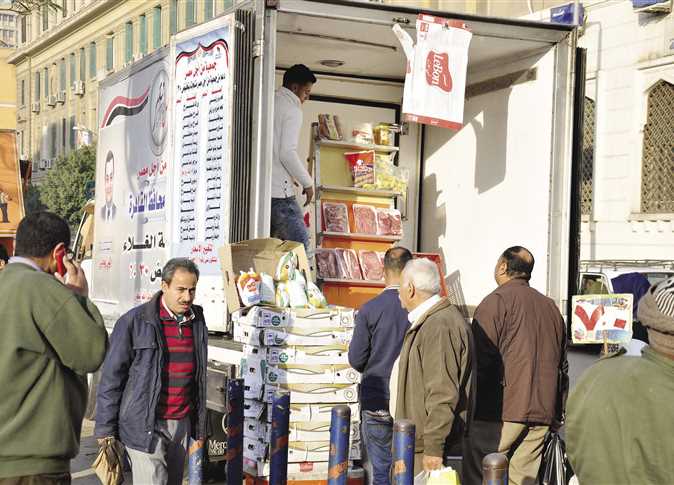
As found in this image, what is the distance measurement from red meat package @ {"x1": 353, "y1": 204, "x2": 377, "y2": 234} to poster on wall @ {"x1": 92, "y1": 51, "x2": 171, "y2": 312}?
6.24ft

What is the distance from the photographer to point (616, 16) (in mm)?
26078

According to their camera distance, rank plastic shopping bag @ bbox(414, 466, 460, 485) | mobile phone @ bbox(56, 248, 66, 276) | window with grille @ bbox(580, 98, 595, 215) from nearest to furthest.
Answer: mobile phone @ bbox(56, 248, 66, 276) < plastic shopping bag @ bbox(414, 466, 460, 485) < window with grille @ bbox(580, 98, 595, 215)

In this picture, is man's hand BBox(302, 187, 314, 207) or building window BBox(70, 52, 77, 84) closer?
man's hand BBox(302, 187, 314, 207)

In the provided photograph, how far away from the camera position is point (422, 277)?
5.89 meters

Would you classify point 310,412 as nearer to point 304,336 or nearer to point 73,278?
Answer: point 304,336

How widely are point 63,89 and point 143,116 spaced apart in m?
60.1

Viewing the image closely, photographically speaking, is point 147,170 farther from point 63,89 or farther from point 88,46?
point 63,89

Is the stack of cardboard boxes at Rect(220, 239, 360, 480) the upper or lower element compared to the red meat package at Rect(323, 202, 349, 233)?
lower

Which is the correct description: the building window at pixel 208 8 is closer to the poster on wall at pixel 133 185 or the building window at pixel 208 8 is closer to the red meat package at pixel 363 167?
the poster on wall at pixel 133 185

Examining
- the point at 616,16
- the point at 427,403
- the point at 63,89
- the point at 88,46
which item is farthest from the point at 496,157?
the point at 63,89

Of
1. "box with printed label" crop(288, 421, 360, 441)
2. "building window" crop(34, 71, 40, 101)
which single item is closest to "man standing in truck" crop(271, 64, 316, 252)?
"box with printed label" crop(288, 421, 360, 441)

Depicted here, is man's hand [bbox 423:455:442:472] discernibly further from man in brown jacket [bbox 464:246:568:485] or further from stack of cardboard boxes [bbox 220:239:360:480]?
stack of cardboard boxes [bbox 220:239:360:480]

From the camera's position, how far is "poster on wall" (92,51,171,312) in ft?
31.3

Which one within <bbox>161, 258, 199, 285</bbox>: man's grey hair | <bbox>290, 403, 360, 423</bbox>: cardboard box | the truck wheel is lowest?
the truck wheel
